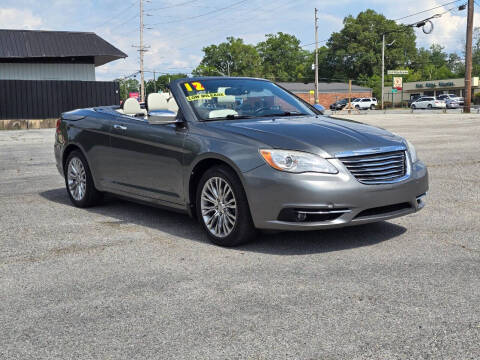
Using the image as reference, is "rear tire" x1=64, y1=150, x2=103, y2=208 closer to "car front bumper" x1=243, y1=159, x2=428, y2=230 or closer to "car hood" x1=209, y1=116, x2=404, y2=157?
"car hood" x1=209, y1=116, x2=404, y2=157

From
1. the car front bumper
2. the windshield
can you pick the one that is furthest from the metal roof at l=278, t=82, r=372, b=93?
the car front bumper

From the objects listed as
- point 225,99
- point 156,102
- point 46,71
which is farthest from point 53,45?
point 225,99

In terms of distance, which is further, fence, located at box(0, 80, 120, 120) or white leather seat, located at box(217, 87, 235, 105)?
fence, located at box(0, 80, 120, 120)

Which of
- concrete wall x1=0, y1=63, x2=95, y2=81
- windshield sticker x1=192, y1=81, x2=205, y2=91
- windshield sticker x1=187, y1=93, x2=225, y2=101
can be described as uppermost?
concrete wall x1=0, y1=63, x2=95, y2=81

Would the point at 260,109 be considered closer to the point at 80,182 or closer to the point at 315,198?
the point at 315,198

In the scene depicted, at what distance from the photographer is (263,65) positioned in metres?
142

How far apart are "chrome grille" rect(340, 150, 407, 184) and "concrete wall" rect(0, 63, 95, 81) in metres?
34.8

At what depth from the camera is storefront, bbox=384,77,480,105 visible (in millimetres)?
89125

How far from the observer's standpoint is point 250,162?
5.02 meters

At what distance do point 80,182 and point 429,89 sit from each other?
94308 millimetres

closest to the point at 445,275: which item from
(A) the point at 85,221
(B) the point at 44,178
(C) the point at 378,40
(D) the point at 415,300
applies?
(D) the point at 415,300

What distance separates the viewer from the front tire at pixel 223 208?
16.8 ft

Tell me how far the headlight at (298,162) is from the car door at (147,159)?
45.6 inches

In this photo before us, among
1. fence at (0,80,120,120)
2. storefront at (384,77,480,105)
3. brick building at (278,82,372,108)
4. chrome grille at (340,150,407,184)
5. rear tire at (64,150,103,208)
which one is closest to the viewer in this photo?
chrome grille at (340,150,407,184)
